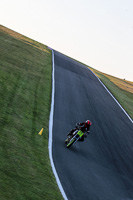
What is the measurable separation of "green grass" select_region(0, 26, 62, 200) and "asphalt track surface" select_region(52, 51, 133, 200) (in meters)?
0.68

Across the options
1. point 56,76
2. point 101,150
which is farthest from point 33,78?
point 101,150

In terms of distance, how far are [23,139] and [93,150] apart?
4655 millimetres

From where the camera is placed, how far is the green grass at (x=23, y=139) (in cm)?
890

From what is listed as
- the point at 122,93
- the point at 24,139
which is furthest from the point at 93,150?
the point at 122,93

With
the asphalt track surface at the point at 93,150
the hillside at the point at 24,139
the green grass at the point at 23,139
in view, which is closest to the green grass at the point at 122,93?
the asphalt track surface at the point at 93,150

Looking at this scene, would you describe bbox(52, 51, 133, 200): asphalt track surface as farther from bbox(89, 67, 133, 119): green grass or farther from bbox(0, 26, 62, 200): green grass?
bbox(89, 67, 133, 119): green grass

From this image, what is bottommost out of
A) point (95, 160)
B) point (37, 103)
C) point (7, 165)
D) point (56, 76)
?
point (56, 76)

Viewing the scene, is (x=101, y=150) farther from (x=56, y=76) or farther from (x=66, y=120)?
(x=56, y=76)

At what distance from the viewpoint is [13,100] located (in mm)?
17453

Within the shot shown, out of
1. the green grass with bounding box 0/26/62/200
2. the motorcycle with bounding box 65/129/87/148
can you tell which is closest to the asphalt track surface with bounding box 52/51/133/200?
the motorcycle with bounding box 65/129/87/148

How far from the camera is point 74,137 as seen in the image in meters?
15.1

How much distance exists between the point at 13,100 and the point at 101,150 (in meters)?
5.09

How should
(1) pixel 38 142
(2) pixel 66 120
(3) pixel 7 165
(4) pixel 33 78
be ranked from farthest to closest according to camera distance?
(4) pixel 33 78, (2) pixel 66 120, (1) pixel 38 142, (3) pixel 7 165

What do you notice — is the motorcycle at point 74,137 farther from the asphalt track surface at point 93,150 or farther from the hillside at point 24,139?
the hillside at point 24,139
